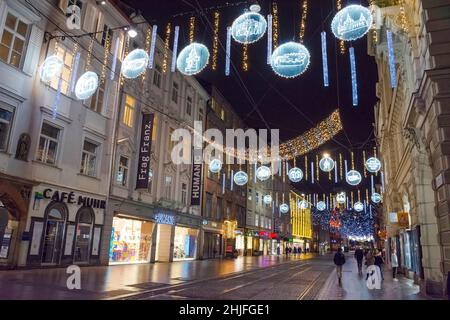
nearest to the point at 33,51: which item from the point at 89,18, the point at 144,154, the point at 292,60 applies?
the point at 89,18

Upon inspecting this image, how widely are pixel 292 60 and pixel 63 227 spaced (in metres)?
14.2

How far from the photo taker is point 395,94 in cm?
1909

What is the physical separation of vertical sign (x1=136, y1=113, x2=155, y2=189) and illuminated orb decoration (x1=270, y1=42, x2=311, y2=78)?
1502 cm

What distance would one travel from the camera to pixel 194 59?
13.2 metres

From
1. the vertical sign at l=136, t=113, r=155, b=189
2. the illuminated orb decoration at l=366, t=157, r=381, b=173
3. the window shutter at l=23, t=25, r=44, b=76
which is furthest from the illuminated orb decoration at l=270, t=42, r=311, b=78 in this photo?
the vertical sign at l=136, t=113, r=155, b=189

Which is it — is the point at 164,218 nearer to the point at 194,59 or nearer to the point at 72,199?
the point at 72,199

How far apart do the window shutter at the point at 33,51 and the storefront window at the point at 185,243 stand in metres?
17.0

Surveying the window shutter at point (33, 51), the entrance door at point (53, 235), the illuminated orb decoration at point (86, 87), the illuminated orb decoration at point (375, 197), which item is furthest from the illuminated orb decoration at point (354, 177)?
the window shutter at point (33, 51)

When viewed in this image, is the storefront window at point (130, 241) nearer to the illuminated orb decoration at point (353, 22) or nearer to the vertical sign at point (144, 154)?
the vertical sign at point (144, 154)

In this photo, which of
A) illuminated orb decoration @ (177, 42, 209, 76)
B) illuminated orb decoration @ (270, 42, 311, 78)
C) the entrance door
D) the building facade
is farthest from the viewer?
the entrance door

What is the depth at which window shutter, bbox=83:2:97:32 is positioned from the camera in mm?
20172

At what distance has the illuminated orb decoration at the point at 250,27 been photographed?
35.3 feet

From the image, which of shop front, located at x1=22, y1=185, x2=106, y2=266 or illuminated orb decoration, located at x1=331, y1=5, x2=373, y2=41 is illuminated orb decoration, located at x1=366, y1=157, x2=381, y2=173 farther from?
shop front, located at x1=22, y1=185, x2=106, y2=266
